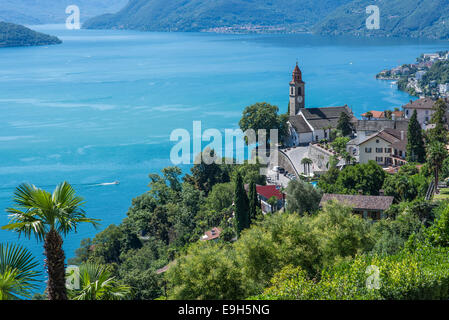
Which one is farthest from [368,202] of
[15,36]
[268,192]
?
[15,36]

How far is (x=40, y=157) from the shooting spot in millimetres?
56688

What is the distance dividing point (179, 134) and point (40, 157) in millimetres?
16713

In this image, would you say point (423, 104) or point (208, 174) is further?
point (423, 104)

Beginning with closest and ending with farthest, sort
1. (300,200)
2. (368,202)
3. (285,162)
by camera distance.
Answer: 1. (368,202)
2. (300,200)
3. (285,162)

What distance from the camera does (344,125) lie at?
46.8 metres

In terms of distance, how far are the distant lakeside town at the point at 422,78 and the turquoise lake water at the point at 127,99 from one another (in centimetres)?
332

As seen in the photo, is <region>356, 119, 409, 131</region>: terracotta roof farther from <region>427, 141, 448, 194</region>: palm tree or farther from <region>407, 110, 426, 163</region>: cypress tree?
<region>427, 141, 448, 194</region>: palm tree

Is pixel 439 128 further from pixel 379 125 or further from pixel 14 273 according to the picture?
pixel 14 273

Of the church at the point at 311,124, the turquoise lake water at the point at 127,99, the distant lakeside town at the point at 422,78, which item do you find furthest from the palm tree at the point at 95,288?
the distant lakeside town at the point at 422,78

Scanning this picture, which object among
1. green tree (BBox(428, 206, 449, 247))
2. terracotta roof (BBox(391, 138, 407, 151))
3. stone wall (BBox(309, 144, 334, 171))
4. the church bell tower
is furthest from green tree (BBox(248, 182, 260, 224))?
the church bell tower

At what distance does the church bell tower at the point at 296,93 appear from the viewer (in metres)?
53.0

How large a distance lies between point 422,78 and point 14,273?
10530cm

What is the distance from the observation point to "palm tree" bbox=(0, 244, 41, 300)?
23.8 ft
